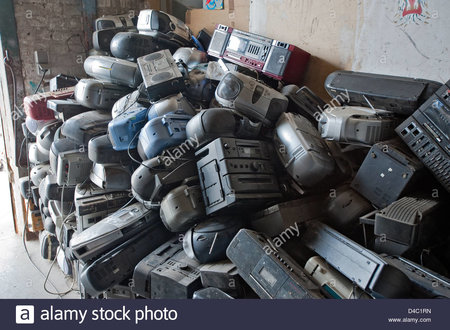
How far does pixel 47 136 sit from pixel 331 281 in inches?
104

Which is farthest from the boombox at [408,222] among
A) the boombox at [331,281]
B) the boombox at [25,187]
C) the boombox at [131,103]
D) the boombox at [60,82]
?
the boombox at [25,187]

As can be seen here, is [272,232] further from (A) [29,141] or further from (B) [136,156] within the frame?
(A) [29,141]

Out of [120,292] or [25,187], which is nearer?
[120,292]

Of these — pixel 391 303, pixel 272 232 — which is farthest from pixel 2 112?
pixel 391 303

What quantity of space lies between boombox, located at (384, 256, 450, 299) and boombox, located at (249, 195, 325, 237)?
47cm

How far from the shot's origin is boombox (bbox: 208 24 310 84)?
2.68 metres

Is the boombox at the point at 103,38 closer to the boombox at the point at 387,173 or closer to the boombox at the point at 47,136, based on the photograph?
the boombox at the point at 47,136

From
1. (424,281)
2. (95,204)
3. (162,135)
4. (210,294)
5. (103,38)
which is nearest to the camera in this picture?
(424,281)

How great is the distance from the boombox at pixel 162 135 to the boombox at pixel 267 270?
0.76 meters

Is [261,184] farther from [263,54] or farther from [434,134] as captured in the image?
[263,54]

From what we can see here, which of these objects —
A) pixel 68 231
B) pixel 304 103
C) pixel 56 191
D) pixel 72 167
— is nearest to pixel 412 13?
pixel 304 103

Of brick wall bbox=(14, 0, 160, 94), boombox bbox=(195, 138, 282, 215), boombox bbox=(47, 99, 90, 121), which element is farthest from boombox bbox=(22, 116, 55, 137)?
boombox bbox=(195, 138, 282, 215)

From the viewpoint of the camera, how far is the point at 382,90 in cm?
→ 190

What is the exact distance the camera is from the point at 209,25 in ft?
12.5
